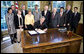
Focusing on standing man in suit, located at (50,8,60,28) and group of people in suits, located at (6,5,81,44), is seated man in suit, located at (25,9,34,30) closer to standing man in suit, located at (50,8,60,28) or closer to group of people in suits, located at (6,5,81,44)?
group of people in suits, located at (6,5,81,44)

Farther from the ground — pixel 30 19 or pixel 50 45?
pixel 30 19

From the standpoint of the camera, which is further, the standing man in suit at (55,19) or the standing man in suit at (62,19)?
the standing man in suit at (62,19)

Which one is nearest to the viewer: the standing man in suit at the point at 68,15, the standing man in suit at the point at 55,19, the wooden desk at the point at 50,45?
the wooden desk at the point at 50,45

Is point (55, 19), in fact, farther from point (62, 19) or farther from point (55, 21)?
point (62, 19)

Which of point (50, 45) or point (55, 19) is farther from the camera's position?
point (55, 19)

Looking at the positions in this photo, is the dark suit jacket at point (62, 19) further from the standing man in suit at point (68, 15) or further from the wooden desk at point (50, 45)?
the wooden desk at point (50, 45)

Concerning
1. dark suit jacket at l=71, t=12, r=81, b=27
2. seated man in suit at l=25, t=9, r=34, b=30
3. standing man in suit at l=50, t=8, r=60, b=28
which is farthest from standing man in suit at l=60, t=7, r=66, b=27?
seated man in suit at l=25, t=9, r=34, b=30

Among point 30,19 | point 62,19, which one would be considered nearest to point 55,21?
point 62,19

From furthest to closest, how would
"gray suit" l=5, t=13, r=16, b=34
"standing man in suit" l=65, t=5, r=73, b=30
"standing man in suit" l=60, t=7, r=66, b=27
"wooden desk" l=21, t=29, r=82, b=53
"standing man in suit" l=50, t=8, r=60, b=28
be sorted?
"standing man in suit" l=65, t=5, r=73, b=30 → "standing man in suit" l=60, t=7, r=66, b=27 → "standing man in suit" l=50, t=8, r=60, b=28 → "gray suit" l=5, t=13, r=16, b=34 → "wooden desk" l=21, t=29, r=82, b=53

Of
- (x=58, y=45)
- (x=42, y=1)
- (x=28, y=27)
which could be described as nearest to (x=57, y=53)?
(x=58, y=45)

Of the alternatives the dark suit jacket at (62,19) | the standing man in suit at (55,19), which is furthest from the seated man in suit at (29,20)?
the dark suit jacket at (62,19)

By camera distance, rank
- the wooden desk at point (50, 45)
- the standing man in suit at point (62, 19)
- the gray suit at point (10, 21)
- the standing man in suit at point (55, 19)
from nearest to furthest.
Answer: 1. the wooden desk at point (50, 45)
2. the gray suit at point (10, 21)
3. the standing man in suit at point (55, 19)
4. the standing man in suit at point (62, 19)

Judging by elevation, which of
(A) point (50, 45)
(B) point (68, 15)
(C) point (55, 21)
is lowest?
(A) point (50, 45)

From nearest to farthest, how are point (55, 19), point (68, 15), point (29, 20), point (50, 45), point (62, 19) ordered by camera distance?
point (50, 45) → point (29, 20) → point (55, 19) → point (62, 19) → point (68, 15)
